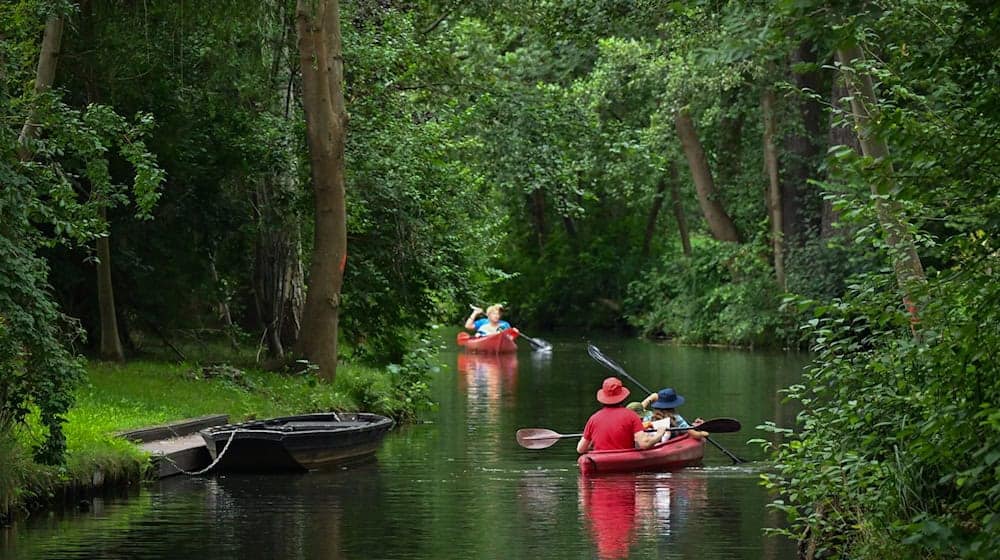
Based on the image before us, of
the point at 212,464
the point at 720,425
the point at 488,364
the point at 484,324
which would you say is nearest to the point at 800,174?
the point at 488,364

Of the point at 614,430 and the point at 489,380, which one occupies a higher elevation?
the point at 614,430

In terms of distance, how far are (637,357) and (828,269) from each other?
5449 mm

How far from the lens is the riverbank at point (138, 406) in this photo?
49.6 feet

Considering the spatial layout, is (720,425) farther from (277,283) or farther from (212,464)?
(277,283)

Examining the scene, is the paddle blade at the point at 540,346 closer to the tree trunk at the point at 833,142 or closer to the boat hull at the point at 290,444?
the tree trunk at the point at 833,142

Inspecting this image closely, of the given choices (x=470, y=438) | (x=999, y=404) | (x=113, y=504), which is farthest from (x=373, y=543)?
Result: (x=470, y=438)

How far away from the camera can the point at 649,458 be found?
20078 millimetres

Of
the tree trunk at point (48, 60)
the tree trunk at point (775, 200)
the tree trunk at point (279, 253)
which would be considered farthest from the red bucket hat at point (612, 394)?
the tree trunk at point (775, 200)

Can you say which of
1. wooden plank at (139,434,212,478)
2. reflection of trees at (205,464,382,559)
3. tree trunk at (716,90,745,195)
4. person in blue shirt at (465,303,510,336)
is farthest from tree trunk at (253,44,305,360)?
tree trunk at (716,90,745,195)

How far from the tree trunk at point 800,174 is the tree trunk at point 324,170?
21054mm

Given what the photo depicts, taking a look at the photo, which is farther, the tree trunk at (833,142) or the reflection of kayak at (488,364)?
the reflection of kayak at (488,364)

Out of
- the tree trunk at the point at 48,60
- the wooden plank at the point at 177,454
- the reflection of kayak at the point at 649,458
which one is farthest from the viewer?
the reflection of kayak at the point at 649,458

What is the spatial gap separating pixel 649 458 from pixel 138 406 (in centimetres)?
646

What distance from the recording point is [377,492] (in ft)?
58.9
